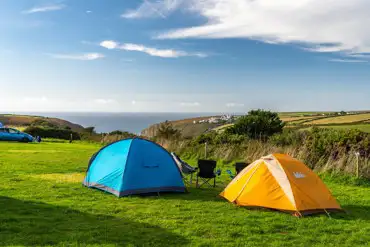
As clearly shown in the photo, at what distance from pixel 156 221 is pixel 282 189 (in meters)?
3.33

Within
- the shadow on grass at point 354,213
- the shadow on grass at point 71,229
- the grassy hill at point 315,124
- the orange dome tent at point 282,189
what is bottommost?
the shadow on grass at point 354,213

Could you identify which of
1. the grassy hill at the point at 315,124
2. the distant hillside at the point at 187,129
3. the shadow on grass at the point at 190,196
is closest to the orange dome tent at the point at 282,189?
the shadow on grass at the point at 190,196

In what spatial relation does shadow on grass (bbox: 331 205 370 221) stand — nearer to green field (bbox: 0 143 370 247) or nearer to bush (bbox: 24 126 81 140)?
green field (bbox: 0 143 370 247)

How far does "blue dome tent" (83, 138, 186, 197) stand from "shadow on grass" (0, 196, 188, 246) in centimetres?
230

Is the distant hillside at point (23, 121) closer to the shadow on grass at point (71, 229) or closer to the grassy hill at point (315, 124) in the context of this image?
the grassy hill at point (315, 124)

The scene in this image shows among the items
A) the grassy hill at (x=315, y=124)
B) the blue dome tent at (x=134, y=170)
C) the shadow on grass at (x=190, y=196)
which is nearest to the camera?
the shadow on grass at (x=190, y=196)

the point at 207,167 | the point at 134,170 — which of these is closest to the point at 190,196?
the point at 207,167

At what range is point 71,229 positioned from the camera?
731cm

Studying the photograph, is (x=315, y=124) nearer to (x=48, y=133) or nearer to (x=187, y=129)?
(x=187, y=129)

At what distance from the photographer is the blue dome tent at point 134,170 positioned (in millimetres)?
10855

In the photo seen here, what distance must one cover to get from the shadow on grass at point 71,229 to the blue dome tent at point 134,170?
90.7 inches

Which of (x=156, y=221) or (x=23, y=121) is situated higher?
(x=23, y=121)

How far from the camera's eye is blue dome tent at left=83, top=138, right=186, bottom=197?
10.9m

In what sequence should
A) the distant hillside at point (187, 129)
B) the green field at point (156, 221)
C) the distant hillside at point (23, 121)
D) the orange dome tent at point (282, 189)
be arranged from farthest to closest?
the distant hillside at point (23, 121) → the distant hillside at point (187, 129) → the orange dome tent at point (282, 189) → the green field at point (156, 221)
